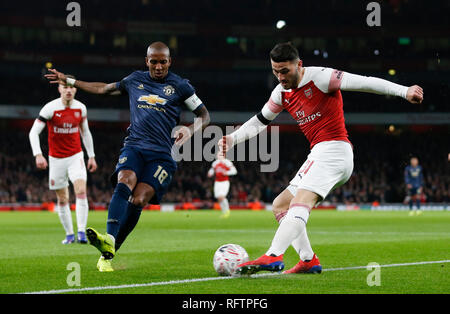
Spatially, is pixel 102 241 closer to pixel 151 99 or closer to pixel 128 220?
pixel 128 220

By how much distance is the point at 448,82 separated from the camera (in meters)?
47.9

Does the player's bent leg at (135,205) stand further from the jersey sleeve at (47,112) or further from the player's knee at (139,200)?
the jersey sleeve at (47,112)

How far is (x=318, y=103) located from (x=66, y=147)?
6548 millimetres

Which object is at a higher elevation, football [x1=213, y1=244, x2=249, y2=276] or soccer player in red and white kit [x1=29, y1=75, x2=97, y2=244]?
soccer player in red and white kit [x1=29, y1=75, x2=97, y2=244]

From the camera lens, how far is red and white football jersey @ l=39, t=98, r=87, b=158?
1246cm

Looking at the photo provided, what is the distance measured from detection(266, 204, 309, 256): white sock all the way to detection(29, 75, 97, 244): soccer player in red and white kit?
6144 millimetres

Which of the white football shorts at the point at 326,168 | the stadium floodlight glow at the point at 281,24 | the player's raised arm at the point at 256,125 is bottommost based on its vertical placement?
the white football shorts at the point at 326,168

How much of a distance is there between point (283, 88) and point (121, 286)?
2624 mm

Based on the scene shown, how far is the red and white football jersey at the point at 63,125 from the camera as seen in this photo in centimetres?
1246

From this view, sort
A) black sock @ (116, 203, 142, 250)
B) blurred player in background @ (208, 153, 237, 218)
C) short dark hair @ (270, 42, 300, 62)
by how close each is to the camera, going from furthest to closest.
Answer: blurred player in background @ (208, 153, 237, 218)
black sock @ (116, 203, 142, 250)
short dark hair @ (270, 42, 300, 62)

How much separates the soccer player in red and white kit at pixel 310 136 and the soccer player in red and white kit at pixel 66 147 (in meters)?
5.54

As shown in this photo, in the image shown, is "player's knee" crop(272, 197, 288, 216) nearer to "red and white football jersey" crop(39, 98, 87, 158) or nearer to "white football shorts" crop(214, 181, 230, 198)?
"red and white football jersey" crop(39, 98, 87, 158)

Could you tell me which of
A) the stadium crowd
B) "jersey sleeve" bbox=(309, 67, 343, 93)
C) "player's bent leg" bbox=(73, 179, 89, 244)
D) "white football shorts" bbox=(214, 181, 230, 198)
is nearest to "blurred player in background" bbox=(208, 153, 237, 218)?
"white football shorts" bbox=(214, 181, 230, 198)

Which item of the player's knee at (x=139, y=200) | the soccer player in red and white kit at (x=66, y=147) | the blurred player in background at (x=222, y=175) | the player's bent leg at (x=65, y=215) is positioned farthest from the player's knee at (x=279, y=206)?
the blurred player in background at (x=222, y=175)
